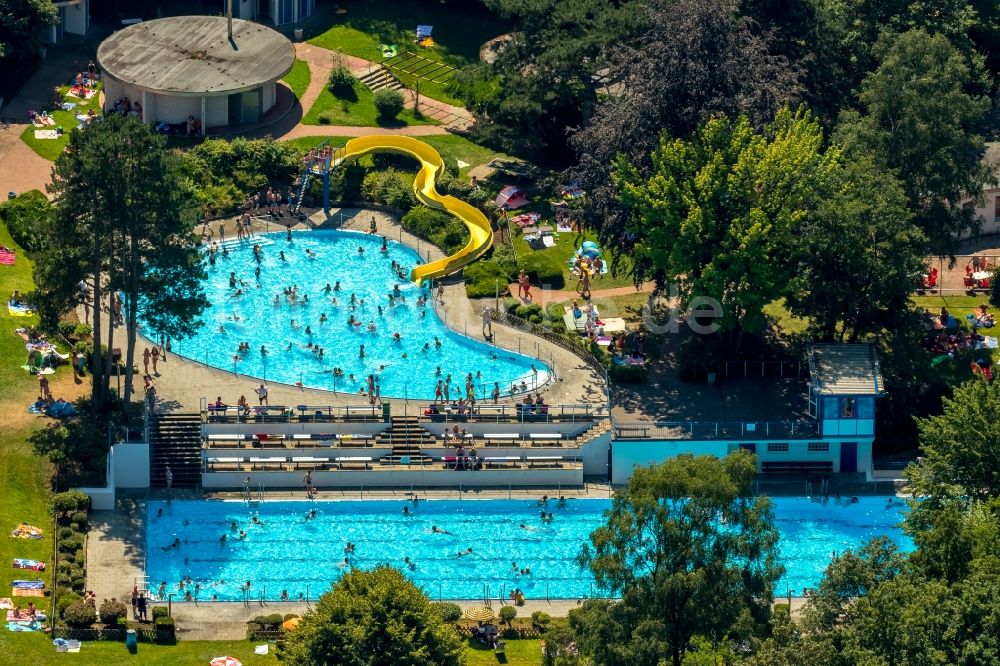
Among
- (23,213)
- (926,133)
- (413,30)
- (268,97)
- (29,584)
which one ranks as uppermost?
(413,30)

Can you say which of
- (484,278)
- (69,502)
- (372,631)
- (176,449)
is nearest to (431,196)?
(484,278)

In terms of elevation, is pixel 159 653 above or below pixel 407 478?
below

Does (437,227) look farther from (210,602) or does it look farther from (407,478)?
(210,602)

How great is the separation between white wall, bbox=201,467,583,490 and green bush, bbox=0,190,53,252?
745 inches

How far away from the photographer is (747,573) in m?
110

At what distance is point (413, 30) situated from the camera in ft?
552

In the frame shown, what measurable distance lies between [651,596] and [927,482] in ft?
57.0

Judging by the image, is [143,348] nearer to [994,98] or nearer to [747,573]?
[747,573]

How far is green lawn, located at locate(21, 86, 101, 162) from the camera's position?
495 ft

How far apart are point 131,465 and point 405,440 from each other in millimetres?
13338

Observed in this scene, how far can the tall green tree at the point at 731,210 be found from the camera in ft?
431

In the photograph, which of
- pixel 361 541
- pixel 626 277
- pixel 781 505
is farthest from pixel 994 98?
pixel 361 541

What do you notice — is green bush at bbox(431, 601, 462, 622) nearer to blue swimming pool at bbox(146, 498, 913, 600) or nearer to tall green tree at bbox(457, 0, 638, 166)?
blue swimming pool at bbox(146, 498, 913, 600)

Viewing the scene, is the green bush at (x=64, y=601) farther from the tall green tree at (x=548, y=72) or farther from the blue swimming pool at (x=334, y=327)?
the tall green tree at (x=548, y=72)
